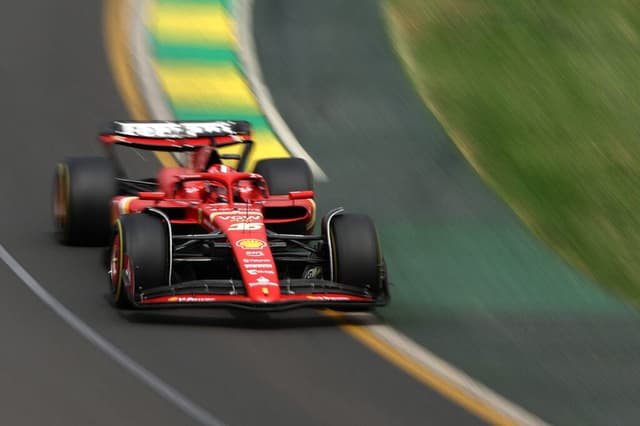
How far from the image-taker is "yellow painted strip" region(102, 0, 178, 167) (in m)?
19.5

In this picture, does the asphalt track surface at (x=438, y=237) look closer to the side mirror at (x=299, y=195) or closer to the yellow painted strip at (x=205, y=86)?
the yellow painted strip at (x=205, y=86)

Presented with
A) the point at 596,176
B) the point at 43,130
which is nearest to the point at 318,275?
the point at 596,176

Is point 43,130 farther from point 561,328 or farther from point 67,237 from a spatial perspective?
point 561,328

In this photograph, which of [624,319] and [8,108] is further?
[8,108]

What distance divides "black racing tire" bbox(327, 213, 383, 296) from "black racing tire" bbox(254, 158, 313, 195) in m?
2.32

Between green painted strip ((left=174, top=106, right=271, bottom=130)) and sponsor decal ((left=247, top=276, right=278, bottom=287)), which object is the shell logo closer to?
sponsor decal ((left=247, top=276, right=278, bottom=287))

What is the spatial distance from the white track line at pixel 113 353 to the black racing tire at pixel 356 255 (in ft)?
7.06

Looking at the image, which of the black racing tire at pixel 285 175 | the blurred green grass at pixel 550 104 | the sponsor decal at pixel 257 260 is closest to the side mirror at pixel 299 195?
the sponsor decal at pixel 257 260

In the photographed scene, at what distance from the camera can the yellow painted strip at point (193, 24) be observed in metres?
21.7

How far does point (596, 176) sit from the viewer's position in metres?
17.6

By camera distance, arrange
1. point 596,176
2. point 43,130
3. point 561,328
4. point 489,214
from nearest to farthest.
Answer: point 561,328, point 489,214, point 596,176, point 43,130

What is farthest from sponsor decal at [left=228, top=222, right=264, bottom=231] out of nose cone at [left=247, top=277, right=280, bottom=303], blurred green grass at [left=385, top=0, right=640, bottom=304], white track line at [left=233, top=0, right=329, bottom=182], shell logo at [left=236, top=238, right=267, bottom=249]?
white track line at [left=233, top=0, right=329, bottom=182]

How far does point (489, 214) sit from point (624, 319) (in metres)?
3.03

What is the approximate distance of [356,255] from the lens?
13.0 meters
